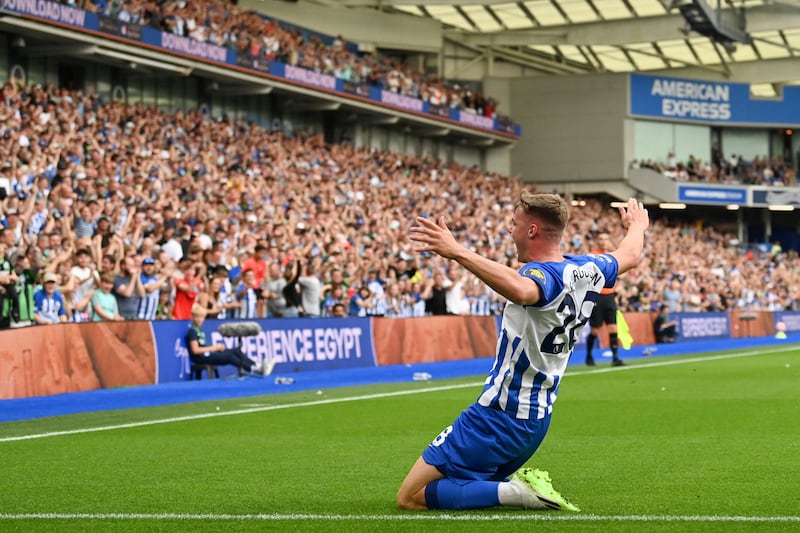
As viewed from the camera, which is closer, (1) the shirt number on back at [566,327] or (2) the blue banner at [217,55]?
(1) the shirt number on back at [566,327]

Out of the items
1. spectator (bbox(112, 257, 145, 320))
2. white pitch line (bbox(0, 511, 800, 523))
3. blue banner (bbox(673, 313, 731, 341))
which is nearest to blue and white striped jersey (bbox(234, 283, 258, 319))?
spectator (bbox(112, 257, 145, 320))

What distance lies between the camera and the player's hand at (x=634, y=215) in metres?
7.27

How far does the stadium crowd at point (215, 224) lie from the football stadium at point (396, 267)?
0.32ft

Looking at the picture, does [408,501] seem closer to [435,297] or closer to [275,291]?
[275,291]

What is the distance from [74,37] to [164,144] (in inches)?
177

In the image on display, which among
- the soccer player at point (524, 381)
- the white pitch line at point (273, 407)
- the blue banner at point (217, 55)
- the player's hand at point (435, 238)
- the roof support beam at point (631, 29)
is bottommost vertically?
the white pitch line at point (273, 407)

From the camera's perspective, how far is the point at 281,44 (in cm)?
4366

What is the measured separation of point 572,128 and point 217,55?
28773 mm

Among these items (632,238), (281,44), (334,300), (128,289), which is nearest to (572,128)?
(281,44)

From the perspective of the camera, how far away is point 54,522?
6.92 m

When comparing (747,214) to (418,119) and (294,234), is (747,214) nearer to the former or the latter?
(418,119)

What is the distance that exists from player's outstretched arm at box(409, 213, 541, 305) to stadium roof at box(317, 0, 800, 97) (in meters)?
41.7

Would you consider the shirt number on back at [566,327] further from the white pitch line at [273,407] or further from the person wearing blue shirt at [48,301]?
the person wearing blue shirt at [48,301]

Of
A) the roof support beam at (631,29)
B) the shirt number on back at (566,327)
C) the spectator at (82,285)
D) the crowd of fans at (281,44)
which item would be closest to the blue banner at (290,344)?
the spectator at (82,285)
